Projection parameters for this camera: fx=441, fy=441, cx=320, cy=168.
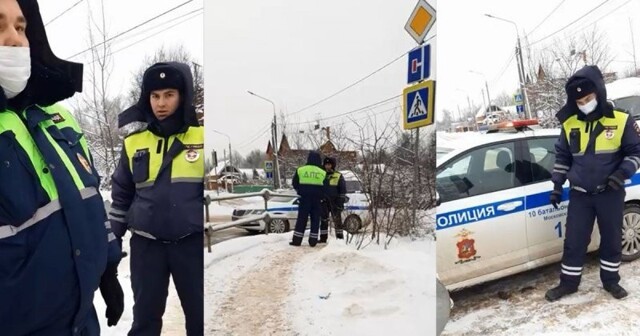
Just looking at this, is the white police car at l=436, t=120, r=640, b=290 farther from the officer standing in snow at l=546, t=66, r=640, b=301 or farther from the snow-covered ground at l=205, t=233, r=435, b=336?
the snow-covered ground at l=205, t=233, r=435, b=336

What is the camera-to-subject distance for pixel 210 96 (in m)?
1.33

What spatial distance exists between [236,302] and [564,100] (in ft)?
7.87

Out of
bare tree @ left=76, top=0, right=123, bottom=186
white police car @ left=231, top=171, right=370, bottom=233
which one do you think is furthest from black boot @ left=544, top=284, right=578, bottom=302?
bare tree @ left=76, top=0, right=123, bottom=186

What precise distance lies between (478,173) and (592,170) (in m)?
0.68

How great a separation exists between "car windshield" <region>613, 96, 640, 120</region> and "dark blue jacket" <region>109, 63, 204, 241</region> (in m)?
2.58

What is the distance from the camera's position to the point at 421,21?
1399 mm

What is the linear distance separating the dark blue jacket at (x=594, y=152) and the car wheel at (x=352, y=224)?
6.31ft

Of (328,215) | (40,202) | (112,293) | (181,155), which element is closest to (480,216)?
(328,215)

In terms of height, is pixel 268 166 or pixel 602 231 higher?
pixel 268 166

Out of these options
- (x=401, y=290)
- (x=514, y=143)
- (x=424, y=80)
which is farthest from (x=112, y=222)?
(x=514, y=143)

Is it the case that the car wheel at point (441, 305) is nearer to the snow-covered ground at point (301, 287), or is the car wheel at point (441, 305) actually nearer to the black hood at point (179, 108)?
the snow-covered ground at point (301, 287)

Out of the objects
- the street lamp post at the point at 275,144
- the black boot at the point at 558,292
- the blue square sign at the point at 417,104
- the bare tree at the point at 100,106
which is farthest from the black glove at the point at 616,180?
the bare tree at the point at 100,106

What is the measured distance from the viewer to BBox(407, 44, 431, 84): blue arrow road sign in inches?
55.3

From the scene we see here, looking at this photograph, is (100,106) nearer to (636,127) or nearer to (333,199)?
(333,199)
